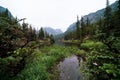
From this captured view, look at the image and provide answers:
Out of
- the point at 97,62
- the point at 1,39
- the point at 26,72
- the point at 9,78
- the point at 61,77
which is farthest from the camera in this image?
the point at 61,77

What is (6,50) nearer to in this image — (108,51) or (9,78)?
(9,78)

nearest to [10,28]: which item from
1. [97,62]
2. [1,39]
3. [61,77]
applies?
[1,39]

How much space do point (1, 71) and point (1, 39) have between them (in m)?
1.48

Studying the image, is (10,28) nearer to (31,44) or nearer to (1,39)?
(1,39)

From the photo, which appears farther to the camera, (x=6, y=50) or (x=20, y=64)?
(x=20, y=64)

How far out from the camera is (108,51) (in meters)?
8.27

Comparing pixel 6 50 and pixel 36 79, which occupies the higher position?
pixel 6 50

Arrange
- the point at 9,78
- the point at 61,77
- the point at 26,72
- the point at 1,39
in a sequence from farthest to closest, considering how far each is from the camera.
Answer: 1. the point at 61,77
2. the point at 26,72
3. the point at 9,78
4. the point at 1,39

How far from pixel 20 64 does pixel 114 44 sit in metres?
4.85

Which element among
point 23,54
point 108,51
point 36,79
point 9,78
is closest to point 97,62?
point 108,51

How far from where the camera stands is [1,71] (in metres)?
7.77

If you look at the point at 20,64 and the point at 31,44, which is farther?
the point at 31,44

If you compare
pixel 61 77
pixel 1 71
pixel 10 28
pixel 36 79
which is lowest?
pixel 61 77

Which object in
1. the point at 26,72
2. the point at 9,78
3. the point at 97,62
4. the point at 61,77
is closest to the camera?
the point at 9,78
